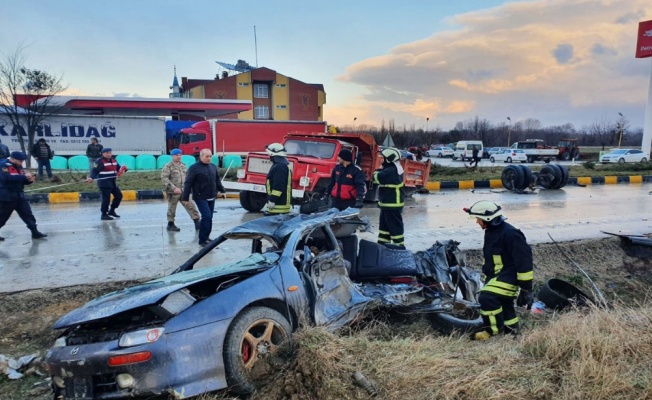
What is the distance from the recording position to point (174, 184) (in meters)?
8.74

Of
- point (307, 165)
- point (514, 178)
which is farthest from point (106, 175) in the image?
point (514, 178)

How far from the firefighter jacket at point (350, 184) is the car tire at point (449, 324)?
2.82 meters

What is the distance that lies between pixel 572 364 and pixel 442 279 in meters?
2.08

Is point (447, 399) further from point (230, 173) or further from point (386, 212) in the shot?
point (230, 173)

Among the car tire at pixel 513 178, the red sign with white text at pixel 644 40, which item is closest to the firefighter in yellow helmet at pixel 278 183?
the car tire at pixel 513 178

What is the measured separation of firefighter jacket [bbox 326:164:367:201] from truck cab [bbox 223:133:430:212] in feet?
9.37

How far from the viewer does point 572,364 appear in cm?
293

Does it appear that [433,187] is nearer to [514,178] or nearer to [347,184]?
[514,178]

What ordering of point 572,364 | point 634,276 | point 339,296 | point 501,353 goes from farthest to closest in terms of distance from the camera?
1. point 634,276
2. point 339,296
3. point 501,353
4. point 572,364

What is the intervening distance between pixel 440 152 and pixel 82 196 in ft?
142

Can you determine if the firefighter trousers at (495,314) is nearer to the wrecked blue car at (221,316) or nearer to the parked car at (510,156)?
the wrecked blue car at (221,316)

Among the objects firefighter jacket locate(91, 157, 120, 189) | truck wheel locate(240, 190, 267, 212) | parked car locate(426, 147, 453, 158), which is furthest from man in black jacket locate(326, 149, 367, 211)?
parked car locate(426, 147, 453, 158)

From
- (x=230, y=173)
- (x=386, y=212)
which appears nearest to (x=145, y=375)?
(x=386, y=212)

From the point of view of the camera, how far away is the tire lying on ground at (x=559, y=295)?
18.0 ft
